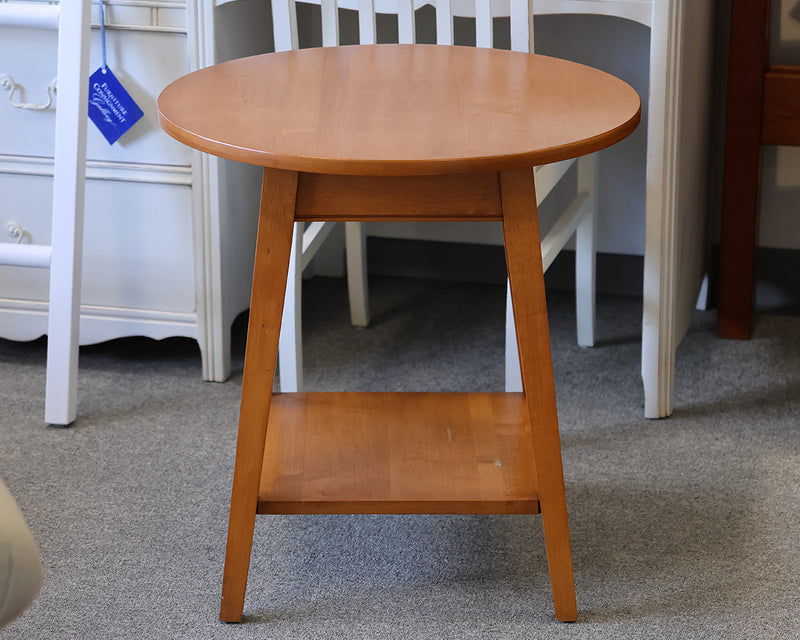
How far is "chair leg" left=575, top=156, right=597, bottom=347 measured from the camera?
1689 mm

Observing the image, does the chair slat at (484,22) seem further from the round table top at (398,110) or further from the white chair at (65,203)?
the white chair at (65,203)

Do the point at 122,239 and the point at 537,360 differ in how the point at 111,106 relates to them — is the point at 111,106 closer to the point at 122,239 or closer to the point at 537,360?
the point at 122,239

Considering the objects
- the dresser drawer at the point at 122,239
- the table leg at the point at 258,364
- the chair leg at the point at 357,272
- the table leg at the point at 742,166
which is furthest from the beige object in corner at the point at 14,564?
the table leg at the point at 742,166

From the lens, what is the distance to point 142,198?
160cm

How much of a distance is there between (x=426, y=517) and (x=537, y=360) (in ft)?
1.26

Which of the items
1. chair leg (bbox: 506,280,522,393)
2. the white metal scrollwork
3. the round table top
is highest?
the round table top

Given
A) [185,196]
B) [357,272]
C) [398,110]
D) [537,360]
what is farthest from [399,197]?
[357,272]

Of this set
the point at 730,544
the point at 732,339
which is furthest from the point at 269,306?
the point at 732,339

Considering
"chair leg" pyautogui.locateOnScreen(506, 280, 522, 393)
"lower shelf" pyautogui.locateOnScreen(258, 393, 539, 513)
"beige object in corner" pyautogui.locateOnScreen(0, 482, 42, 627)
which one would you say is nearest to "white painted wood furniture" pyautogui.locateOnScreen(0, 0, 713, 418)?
"chair leg" pyautogui.locateOnScreen(506, 280, 522, 393)

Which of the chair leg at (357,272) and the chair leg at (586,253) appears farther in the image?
the chair leg at (357,272)

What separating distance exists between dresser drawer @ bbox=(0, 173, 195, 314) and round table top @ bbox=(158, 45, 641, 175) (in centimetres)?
45

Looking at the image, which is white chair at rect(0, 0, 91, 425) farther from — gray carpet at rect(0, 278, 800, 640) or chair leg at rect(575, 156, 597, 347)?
chair leg at rect(575, 156, 597, 347)

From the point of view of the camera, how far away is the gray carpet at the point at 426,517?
43.5 inches

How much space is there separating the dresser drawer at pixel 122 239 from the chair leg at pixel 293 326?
10.4 inches
